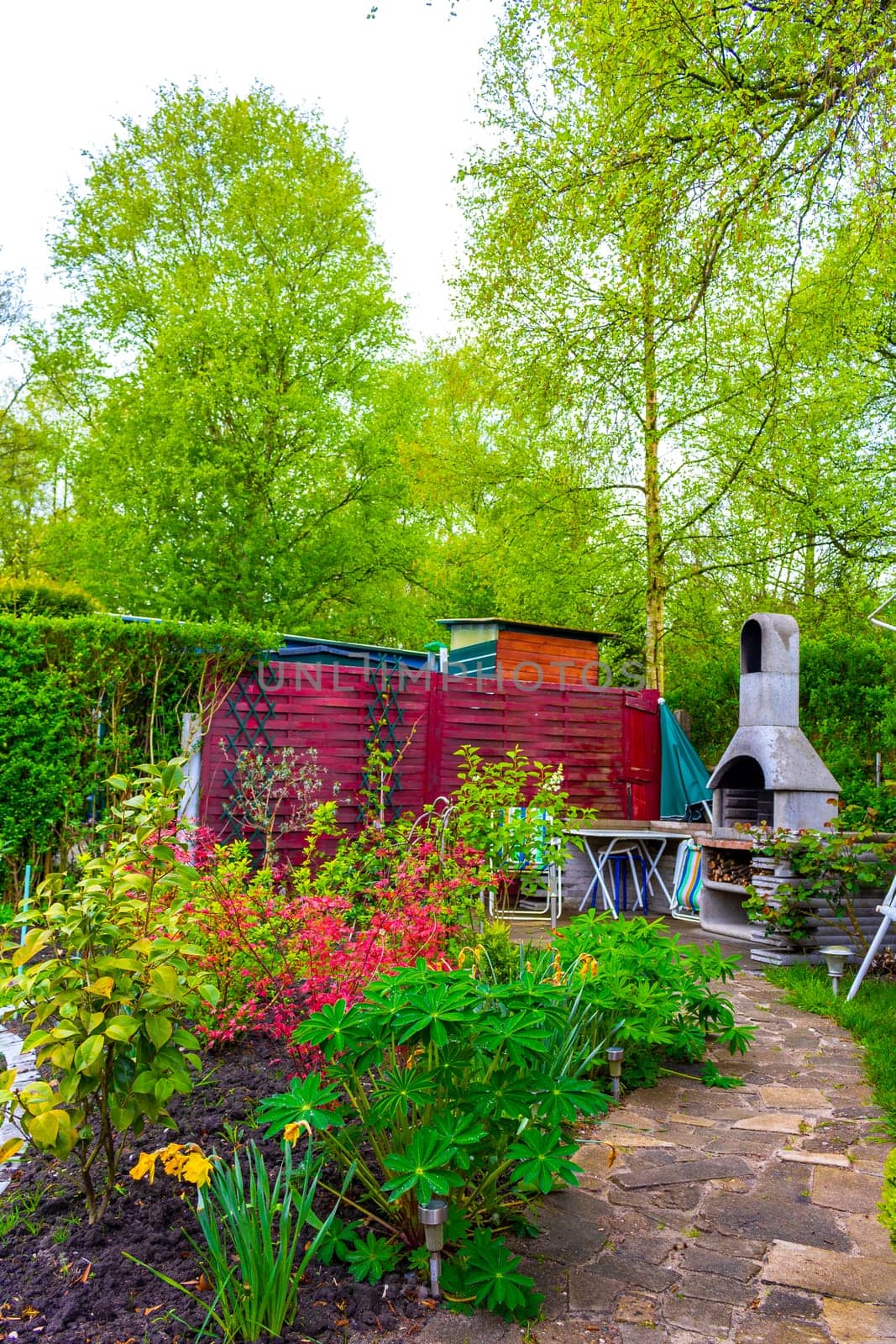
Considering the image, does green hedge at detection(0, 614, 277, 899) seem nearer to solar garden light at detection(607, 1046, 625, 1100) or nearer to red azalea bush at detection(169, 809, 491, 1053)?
red azalea bush at detection(169, 809, 491, 1053)

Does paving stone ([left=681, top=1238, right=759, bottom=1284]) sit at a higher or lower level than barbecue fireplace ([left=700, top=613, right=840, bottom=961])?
lower

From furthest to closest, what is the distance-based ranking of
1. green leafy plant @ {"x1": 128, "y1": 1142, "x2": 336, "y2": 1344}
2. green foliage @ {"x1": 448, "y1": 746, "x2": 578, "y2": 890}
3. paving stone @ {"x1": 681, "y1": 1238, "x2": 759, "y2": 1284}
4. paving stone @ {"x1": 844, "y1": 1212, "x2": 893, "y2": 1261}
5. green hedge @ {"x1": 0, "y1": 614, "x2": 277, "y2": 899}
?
green hedge @ {"x1": 0, "y1": 614, "x2": 277, "y2": 899}, green foliage @ {"x1": 448, "y1": 746, "x2": 578, "y2": 890}, paving stone @ {"x1": 844, "y1": 1212, "x2": 893, "y2": 1261}, paving stone @ {"x1": 681, "y1": 1238, "x2": 759, "y2": 1284}, green leafy plant @ {"x1": 128, "y1": 1142, "x2": 336, "y2": 1344}

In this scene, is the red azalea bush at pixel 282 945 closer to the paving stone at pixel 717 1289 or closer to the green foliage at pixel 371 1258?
the green foliage at pixel 371 1258

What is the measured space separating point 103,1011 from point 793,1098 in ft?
8.65

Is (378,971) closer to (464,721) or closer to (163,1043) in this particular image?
(163,1043)

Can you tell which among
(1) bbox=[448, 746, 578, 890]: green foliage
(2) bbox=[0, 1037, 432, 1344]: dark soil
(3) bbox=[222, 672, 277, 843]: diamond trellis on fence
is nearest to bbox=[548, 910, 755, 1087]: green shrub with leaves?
(1) bbox=[448, 746, 578, 890]: green foliage

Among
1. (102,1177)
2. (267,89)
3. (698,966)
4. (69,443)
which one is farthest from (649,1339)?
(267,89)

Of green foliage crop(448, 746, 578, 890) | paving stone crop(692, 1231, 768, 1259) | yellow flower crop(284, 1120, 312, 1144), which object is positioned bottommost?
paving stone crop(692, 1231, 768, 1259)

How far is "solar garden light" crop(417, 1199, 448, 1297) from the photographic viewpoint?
1.94 m

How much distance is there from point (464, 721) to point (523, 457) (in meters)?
3.96

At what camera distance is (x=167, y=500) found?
12852 millimetres

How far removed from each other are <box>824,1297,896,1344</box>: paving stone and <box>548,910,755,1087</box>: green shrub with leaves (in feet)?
3.65

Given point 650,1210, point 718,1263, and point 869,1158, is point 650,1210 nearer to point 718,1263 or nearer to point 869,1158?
point 718,1263

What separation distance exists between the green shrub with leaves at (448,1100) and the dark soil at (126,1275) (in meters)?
0.14
